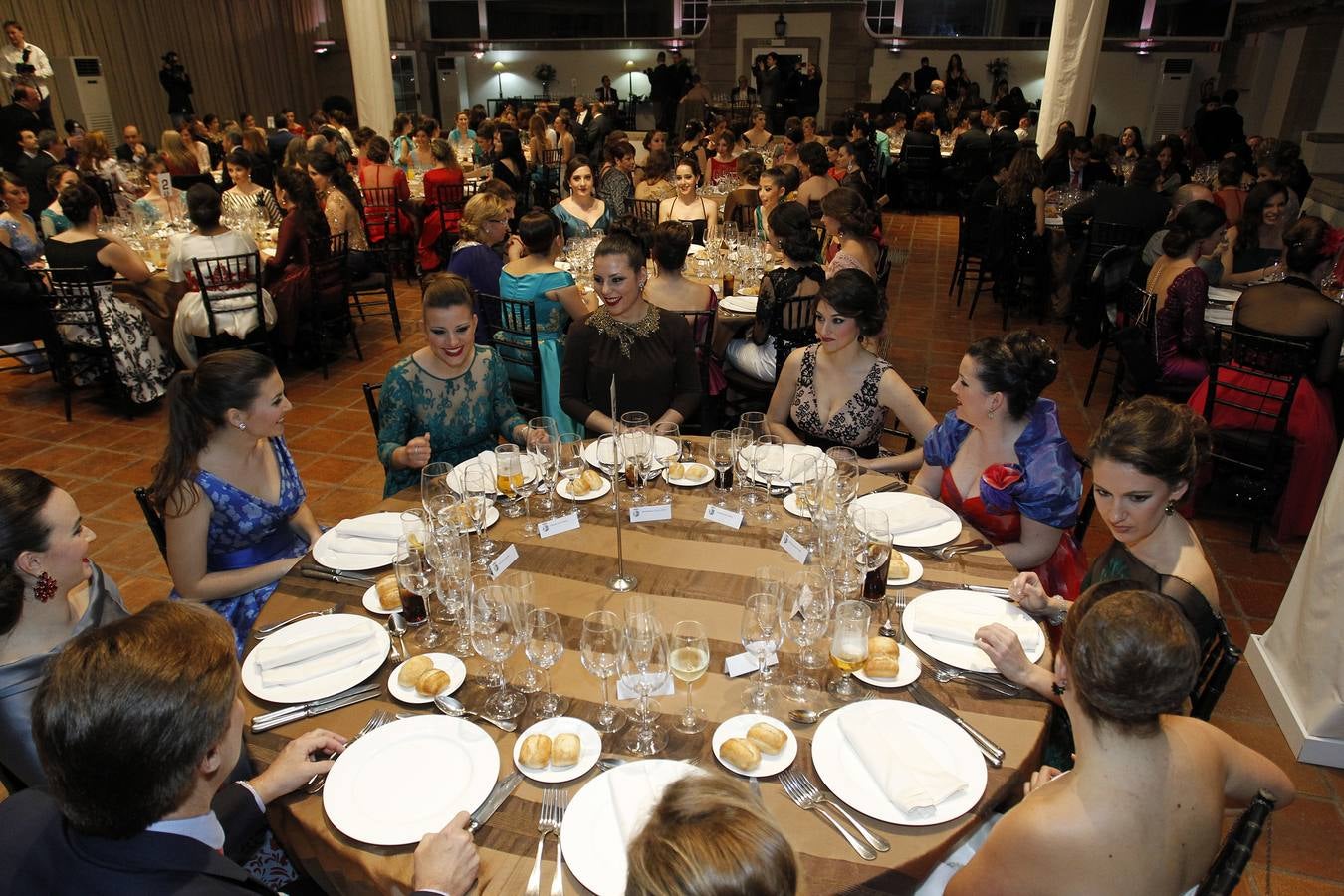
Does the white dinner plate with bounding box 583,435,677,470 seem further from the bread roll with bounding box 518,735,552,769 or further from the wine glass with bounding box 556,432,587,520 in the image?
the bread roll with bounding box 518,735,552,769

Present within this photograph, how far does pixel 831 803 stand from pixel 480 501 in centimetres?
130

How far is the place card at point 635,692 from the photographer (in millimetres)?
1682

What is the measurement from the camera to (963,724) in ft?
5.57

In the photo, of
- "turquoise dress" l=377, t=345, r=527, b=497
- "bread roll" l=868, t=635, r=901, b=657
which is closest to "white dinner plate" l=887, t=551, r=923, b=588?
"bread roll" l=868, t=635, r=901, b=657

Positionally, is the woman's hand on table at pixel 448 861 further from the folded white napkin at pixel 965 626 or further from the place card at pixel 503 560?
the folded white napkin at pixel 965 626

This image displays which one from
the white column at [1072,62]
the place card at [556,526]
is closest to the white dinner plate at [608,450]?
the place card at [556,526]

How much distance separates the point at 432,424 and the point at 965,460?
1.94 meters

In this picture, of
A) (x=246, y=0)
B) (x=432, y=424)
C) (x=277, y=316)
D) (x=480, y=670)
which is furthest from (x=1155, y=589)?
(x=246, y=0)

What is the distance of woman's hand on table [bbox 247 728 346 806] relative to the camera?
Result: 1543 millimetres

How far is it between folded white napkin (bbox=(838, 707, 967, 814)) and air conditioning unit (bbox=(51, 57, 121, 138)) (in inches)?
589

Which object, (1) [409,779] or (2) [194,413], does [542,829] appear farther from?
(2) [194,413]

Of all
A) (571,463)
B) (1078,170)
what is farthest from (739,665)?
(1078,170)

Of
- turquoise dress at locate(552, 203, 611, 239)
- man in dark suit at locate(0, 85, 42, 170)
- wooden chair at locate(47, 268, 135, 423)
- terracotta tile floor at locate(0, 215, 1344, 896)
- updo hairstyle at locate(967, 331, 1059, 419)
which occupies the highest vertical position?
man in dark suit at locate(0, 85, 42, 170)

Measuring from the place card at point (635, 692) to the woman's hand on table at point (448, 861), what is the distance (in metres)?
0.41
